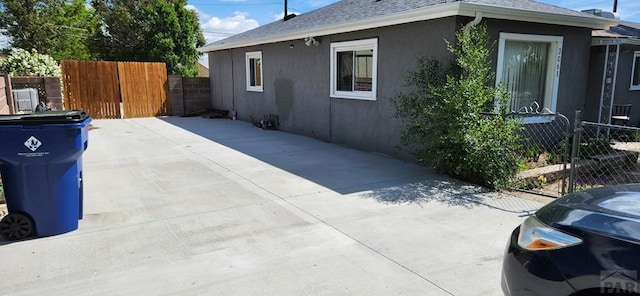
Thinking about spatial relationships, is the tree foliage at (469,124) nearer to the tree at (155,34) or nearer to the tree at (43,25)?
the tree at (155,34)

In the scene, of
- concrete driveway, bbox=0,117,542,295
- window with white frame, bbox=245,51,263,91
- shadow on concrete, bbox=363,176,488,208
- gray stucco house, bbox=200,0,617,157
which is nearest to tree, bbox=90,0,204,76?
window with white frame, bbox=245,51,263,91

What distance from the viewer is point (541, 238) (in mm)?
2172

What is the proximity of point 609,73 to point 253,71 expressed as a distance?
9967mm

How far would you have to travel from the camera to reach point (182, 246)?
156 inches

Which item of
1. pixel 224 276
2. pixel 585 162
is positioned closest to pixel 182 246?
pixel 224 276

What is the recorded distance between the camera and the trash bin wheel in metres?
3.94

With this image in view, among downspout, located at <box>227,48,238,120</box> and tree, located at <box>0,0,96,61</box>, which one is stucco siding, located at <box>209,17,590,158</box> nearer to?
downspout, located at <box>227,48,238,120</box>

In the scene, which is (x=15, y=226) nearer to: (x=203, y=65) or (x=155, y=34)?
(x=155, y=34)

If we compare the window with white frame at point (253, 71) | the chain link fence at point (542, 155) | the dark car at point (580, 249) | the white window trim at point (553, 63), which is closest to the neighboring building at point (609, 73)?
the white window trim at point (553, 63)

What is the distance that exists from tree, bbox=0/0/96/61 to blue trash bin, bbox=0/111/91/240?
28.9 metres

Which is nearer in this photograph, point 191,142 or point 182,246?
point 182,246

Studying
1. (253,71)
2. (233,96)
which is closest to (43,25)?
(233,96)

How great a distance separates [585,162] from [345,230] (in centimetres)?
579

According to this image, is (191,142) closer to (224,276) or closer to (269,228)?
(269,228)
